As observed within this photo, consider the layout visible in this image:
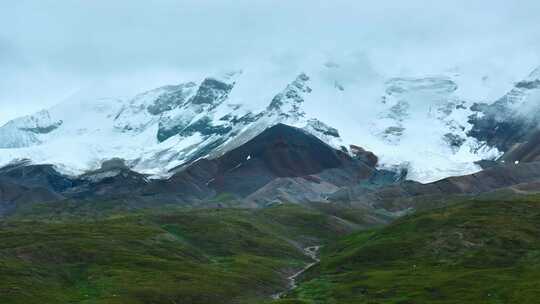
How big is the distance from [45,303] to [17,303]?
5.91 m

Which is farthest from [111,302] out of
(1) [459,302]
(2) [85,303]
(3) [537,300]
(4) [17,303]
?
(3) [537,300]

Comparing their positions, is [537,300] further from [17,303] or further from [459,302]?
[17,303]

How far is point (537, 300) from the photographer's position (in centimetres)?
18875

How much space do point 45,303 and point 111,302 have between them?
12940mm

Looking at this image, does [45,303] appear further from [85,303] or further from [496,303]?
[496,303]

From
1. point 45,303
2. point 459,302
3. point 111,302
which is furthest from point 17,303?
point 459,302

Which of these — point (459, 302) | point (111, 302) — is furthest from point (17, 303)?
point (459, 302)

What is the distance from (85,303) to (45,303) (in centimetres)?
789

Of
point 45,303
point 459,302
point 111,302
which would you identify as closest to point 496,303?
point 459,302

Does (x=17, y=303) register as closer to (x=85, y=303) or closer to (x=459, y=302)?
(x=85, y=303)

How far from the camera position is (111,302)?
19875 centimetres

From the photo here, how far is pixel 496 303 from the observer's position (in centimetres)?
19488

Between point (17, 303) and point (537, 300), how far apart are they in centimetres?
10028

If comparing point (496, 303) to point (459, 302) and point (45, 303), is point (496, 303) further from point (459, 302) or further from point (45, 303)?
point (45, 303)
